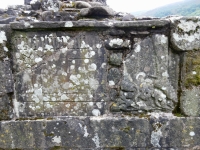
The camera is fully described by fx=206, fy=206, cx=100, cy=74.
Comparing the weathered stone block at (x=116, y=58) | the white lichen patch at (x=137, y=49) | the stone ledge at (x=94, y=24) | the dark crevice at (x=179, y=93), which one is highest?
the stone ledge at (x=94, y=24)

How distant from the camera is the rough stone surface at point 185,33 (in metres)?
2.50

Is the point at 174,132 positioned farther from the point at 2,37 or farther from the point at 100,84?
the point at 2,37

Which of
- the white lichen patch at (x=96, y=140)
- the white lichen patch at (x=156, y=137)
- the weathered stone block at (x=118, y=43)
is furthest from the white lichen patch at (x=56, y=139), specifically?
the weathered stone block at (x=118, y=43)

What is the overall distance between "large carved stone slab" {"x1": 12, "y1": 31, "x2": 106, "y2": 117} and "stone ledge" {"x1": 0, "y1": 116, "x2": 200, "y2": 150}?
15 cm

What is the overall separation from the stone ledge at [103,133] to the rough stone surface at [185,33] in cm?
98

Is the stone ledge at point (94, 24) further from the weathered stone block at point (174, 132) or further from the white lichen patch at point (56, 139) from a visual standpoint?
the white lichen patch at point (56, 139)

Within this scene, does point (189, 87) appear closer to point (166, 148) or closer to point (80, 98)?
point (166, 148)

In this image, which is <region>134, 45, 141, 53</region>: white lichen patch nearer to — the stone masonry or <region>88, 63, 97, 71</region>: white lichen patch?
the stone masonry

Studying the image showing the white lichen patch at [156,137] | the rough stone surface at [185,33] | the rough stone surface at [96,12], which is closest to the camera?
the rough stone surface at [185,33]

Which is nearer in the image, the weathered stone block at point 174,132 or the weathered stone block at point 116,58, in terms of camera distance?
the weathered stone block at point 116,58

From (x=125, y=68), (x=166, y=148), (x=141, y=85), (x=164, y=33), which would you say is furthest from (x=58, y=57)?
(x=166, y=148)

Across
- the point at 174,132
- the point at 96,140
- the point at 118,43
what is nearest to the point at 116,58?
the point at 118,43

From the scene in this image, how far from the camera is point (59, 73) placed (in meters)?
2.72

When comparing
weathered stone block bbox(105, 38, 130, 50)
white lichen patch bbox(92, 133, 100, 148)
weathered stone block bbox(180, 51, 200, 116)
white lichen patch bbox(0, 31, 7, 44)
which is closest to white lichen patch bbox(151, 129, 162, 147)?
weathered stone block bbox(180, 51, 200, 116)
